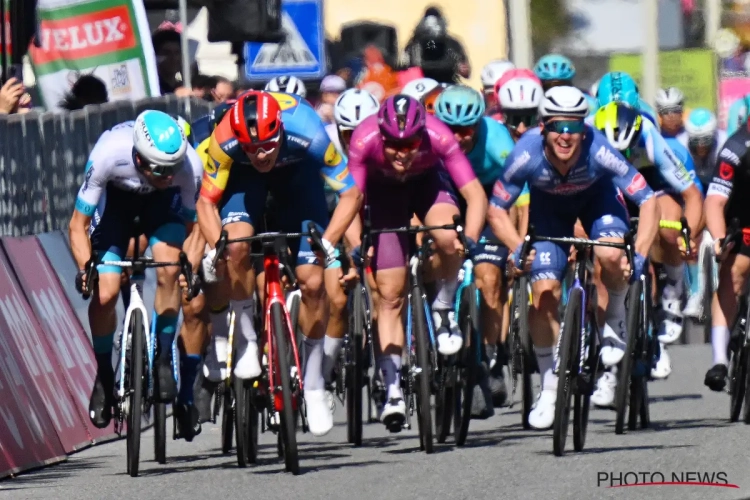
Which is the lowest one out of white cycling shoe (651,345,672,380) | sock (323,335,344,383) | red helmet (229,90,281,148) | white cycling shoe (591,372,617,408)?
white cycling shoe (651,345,672,380)

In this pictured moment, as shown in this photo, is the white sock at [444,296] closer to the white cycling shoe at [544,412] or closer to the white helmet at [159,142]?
the white cycling shoe at [544,412]

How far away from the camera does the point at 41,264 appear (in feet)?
45.5

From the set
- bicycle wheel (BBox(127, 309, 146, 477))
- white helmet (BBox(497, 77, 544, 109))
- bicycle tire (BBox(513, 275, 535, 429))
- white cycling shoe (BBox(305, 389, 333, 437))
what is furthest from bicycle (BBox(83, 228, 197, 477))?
white helmet (BBox(497, 77, 544, 109))

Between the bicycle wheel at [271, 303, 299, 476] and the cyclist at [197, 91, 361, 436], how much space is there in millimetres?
427

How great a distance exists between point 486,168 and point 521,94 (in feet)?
3.49

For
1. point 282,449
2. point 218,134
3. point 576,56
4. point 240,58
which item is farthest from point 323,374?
point 576,56

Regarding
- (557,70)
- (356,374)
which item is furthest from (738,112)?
(356,374)

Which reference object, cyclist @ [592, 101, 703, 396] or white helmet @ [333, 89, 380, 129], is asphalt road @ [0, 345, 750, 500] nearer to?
cyclist @ [592, 101, 703, 396]

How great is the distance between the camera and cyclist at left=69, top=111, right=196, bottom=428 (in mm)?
12281

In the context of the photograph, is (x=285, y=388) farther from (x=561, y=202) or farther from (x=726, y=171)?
(x=726, y=171)

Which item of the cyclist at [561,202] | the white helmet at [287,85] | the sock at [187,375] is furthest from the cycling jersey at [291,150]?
the white helmet at [287,85]

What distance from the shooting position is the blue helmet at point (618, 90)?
16516 mm

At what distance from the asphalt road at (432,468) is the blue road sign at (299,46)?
24.5ft

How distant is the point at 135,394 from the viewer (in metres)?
12.0
